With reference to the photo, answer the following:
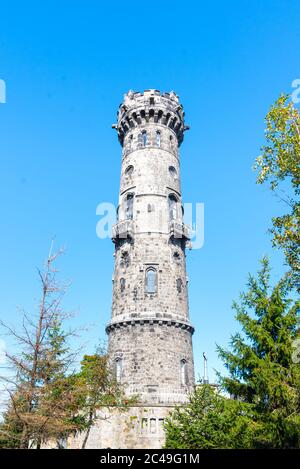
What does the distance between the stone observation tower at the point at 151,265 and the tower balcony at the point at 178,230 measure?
2.9 inches

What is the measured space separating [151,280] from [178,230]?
14.2 feet

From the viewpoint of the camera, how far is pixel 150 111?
34781 mm

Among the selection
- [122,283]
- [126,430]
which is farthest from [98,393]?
[122,283]

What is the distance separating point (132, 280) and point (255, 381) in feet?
56.9

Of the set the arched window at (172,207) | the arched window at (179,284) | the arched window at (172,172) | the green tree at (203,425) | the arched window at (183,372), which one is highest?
the arched window at (172,172)

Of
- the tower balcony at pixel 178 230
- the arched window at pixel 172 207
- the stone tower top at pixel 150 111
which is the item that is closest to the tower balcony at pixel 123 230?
the tower balcony at pixel 178 230

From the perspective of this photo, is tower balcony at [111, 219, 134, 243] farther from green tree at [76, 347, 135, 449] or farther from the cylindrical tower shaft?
green tree at [76, 347, 135, 449]

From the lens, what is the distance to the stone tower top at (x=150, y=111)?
34.9 metres

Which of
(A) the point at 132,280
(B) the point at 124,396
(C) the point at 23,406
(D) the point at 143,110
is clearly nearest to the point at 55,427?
(C) the point at 23,406

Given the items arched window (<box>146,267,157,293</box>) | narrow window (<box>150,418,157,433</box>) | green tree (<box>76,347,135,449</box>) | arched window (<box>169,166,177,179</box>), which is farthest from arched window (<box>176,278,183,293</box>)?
narrow window (<box>150,418,157,433</box>)

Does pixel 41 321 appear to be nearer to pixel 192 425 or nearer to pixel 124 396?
pixel 192 425

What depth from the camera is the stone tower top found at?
3491 cm

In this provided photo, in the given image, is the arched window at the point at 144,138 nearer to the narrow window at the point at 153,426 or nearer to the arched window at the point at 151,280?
the arched window at the point at 151,280

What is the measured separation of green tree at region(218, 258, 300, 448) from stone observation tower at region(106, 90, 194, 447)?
1119cm
